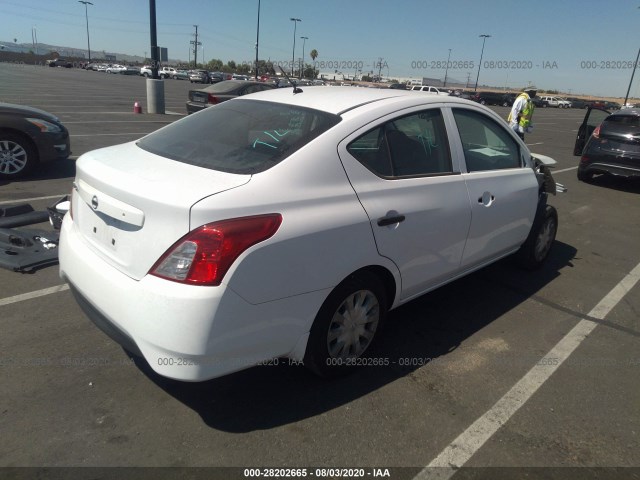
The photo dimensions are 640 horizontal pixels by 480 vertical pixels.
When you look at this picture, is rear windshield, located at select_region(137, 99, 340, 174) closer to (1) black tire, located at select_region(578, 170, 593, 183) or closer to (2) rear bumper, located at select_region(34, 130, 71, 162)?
(2) rear bumper, located at select_region(34, 130, 71, 162)

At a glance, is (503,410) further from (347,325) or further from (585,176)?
(585,176)

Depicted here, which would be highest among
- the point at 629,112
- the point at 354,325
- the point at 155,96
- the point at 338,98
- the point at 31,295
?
the point at 629,112

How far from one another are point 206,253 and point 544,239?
12.7ft

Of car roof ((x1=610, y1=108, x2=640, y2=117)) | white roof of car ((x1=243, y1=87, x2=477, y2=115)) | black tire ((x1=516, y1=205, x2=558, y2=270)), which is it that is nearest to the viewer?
white roof of car ((x1=243, y1=87, x2=477, y2=115))

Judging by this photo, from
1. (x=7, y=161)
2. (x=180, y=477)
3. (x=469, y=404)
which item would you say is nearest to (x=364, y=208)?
(x=469, y=404)

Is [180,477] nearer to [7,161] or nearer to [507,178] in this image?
[507,178]

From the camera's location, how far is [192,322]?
6.57ft

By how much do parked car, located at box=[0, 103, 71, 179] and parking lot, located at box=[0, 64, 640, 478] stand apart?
11.4ft

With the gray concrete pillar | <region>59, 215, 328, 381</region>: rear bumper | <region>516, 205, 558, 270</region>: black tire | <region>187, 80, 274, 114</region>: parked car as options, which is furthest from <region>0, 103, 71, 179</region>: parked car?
the gray concrete pillar

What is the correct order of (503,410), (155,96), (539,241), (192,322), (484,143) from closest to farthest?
1. (192,322)
2. (503,410)
3. (484,143)
4. (539,241)
5. (155,96)

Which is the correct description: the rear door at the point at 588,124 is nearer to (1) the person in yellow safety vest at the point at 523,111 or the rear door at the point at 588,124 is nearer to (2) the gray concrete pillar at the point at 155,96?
(1) the person in yellow safety vest at the point at 523,111

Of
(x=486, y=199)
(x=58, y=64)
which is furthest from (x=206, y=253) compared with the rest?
(x=58, y=64)

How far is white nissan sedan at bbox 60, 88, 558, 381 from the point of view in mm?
2051

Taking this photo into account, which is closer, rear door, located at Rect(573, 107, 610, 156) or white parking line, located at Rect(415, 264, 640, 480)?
white parking line, located at Rect(415, 264, 640, 480)
